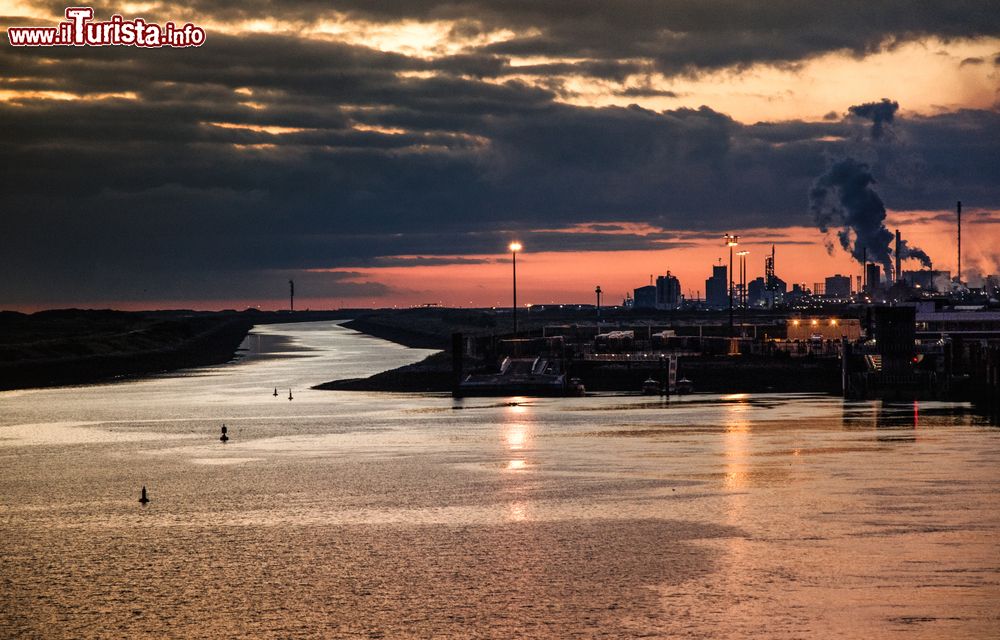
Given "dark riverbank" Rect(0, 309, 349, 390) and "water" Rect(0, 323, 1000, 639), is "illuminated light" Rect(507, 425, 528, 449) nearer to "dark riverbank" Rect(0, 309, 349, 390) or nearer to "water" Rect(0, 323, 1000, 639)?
"water" Rect(0, 323, 1000, 639)

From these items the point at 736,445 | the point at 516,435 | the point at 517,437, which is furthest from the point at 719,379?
the point at 736,445

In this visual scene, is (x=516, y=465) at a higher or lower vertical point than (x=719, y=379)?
lower

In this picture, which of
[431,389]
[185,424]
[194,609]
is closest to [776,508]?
[194,609]

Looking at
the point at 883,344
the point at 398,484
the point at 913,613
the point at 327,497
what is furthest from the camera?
the point at 883,344

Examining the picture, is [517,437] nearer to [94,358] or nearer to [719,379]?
[719,379]

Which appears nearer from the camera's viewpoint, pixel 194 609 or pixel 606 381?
pixel 194 609

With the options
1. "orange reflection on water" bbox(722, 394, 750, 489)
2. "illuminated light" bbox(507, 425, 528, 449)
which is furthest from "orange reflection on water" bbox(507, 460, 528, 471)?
"orange reflection on water" bbox(722, 394, 750, 489)

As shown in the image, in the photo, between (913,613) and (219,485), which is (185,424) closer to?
(219,485)

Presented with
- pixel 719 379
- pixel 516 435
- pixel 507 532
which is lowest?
pixel 516 435

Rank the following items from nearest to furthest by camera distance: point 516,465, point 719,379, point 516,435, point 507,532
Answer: point 507,532 < point 516,465 < point 516,435 < point 719,379
